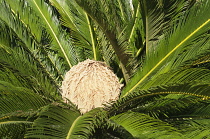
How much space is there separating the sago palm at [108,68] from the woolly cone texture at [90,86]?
2 cm

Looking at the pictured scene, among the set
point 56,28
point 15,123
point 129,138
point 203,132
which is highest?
point 56,28

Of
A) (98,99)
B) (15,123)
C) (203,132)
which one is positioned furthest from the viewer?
(98,99)

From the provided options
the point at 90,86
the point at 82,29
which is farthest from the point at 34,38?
the point at 90,86

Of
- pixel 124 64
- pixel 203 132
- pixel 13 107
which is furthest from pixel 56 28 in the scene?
pixel 203 132

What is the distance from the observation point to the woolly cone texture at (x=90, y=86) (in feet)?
12.8

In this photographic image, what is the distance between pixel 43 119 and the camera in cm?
297

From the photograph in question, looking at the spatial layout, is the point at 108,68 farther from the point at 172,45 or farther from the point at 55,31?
the point at 55,31

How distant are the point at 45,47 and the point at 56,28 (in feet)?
1.11

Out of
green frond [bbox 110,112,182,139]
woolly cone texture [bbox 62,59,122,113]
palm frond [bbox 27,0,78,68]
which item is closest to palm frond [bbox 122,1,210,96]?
woolly cone texture [bbox 62,59,122,113]

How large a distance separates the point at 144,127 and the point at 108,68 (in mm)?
1246

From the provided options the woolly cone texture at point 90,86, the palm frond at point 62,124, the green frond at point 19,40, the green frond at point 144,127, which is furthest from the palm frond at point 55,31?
the green frond at point 144,127

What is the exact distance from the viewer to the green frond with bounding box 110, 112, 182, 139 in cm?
297

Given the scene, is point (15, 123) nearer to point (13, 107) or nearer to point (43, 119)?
point (13, 107)

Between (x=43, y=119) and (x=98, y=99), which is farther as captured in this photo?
(x=98, y=99)
